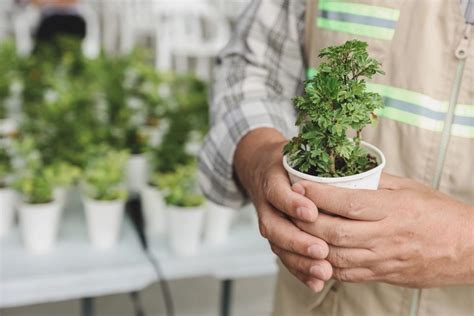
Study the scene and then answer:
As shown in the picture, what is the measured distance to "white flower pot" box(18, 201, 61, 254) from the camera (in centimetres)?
169

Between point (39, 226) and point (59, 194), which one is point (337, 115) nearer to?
point (39, 226)

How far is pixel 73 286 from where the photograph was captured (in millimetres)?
1588

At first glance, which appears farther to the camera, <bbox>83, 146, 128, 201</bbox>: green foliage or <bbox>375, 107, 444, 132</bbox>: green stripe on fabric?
<bbox>83, 146, 128, 201</bbox>: green foliage

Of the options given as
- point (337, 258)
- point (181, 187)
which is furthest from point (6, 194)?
point (337, 258)

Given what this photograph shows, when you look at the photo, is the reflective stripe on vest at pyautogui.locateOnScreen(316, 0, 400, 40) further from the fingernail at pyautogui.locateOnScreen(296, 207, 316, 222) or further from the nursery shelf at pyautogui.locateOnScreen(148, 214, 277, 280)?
the nursery shelf at pyautogui.locateOnScreen(148, 214, 277, 280)

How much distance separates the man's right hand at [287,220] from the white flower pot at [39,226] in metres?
0.96

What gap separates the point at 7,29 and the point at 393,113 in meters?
6.12

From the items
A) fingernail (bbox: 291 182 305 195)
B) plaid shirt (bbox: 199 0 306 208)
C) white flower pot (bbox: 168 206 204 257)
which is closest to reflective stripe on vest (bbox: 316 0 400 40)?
plaid shirt (bbox: 199 0 306 208)

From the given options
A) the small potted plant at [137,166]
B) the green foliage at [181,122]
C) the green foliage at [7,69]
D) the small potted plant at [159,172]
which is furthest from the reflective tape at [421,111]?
the green foliage at [7,69]

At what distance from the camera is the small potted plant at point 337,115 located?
2.37ft

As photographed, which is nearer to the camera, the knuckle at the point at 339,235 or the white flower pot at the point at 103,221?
the knuckle at the point at 339,235

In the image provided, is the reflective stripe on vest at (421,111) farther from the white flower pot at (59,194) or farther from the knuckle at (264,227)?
the white flower pot at (59,194)

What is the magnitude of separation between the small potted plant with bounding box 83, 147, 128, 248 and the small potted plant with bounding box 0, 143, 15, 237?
22 cm

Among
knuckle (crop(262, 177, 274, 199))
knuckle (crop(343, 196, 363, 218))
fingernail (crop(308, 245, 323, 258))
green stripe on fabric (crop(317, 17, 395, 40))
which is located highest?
green stripe on fabric (crop(317, 17, 395, 40))
